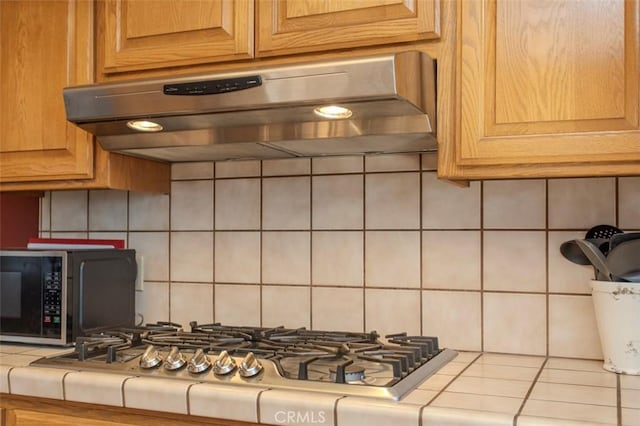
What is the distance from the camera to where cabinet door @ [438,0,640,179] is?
1193 mm

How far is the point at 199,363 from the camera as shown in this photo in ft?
4.12

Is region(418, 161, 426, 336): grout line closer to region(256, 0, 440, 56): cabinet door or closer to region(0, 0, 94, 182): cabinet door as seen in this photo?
region(256, 0, 440, 56): cabinet door

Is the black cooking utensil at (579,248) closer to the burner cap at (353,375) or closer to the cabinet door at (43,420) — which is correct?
the burner cap at (353,375)

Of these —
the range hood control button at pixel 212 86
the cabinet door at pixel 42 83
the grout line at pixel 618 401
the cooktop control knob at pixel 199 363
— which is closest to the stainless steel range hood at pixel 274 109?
the range hood control button at pixel 212 86

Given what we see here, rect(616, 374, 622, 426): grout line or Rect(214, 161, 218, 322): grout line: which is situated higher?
Rect(214, 161, 218, 322): grout line

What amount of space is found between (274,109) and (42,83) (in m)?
0.69

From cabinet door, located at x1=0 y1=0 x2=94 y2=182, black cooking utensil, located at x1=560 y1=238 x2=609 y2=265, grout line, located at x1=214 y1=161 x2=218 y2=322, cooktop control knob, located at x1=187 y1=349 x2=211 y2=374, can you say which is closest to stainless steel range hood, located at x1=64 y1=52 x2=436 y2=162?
cabinet door, located at x1=0 y1=0 x2=94 y2=182

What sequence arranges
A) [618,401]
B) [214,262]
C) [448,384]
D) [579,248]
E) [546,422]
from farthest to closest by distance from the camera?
[214,262] → [579,248] → [448,384] → [618,401] → [546,422]

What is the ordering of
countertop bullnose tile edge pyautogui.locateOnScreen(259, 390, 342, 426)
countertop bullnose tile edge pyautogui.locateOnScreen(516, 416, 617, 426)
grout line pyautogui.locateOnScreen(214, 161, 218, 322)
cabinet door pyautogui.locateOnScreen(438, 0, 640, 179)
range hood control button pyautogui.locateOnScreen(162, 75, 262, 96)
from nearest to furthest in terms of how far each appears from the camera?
1. countertop bullnose tile edge pyautogui.locateOnScreen(516, 416, 617, 426)
2. countertop bullnose tile edge pyautogui.locateOnScreen(259, 390, 342, 426)
3. cabinet door pyautogui.locateOnScreen(438, 0, 640, 179)
4. range hood control button pyautogui.locateOnScreen(162, 75, 262, 96)
5. grout line pyautogui.locateOnScreen(214, 161, 218, 322)

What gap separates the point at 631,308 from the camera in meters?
1.25

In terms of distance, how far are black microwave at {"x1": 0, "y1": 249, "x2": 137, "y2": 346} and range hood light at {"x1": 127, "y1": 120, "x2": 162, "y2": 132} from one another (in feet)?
1.22

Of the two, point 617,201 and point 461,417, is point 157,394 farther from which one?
point 617,201

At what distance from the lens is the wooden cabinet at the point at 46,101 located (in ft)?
5.31

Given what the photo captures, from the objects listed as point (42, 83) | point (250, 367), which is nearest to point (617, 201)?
point (250, 367)
